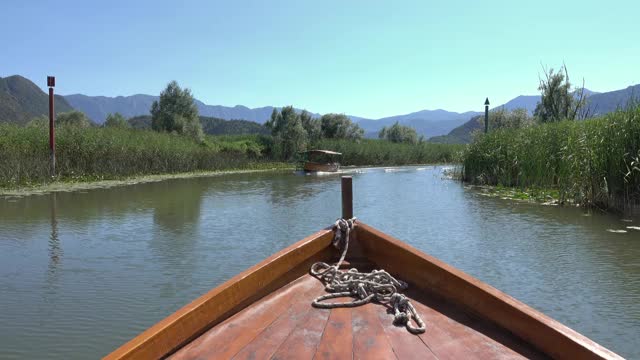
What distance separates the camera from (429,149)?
48719 mm

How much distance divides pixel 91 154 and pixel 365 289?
19773mm

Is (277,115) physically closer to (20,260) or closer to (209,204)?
(209,204)

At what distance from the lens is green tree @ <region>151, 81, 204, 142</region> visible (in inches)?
1618

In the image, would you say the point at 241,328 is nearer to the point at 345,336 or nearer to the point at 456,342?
the point at 345,336

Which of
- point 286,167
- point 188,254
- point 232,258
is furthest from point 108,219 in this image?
point 286,167

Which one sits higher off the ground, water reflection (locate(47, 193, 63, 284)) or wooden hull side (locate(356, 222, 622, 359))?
wooden hull side (locate(356, 222, 622, 359))

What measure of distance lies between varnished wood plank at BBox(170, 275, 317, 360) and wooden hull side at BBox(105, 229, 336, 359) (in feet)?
0.13

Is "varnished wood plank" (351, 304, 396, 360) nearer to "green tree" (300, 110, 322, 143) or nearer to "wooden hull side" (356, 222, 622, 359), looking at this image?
"wooden hull side" (356, 222, 622, 359)

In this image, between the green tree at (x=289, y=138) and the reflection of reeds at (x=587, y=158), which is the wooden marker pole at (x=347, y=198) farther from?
the green tree at (x=289, y=138)

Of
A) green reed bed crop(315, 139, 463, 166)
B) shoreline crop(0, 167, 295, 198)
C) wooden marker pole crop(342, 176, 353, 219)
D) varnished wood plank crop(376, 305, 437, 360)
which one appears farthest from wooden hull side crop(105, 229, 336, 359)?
green reed bed crop(315, 139, 463, 166)

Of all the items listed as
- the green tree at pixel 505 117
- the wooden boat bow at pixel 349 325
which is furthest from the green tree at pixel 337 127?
the wooden boat bow at pixel 349 325

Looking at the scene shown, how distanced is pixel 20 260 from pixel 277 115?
130 ft

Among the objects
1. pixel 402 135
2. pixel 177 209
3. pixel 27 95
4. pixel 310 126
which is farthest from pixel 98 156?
pixel 27 95

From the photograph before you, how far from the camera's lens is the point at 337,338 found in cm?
242
